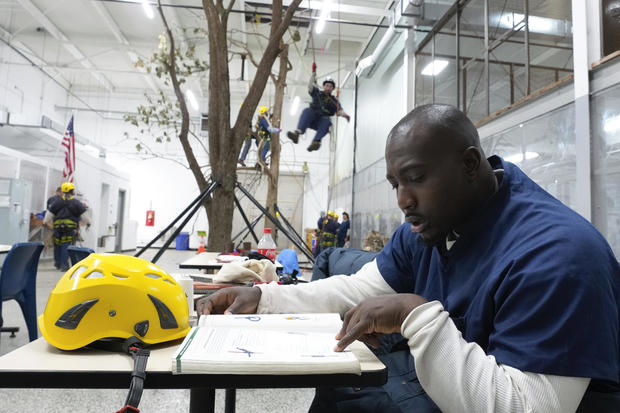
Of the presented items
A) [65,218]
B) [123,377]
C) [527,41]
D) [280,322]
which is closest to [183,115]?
[280,322]

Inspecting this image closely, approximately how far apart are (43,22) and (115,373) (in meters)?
12.5

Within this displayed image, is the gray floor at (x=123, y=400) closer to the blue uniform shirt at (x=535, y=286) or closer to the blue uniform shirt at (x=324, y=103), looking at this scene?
the blue uniform shirt at (x=535, y=286)

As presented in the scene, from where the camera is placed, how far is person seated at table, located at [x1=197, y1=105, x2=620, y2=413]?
63cm

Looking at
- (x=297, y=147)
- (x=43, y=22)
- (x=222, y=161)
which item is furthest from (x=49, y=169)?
(x=297, y=147)

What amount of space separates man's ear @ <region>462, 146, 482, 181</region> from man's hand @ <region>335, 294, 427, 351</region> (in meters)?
0.32

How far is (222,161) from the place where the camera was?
2.79 metres

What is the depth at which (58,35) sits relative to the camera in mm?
10844

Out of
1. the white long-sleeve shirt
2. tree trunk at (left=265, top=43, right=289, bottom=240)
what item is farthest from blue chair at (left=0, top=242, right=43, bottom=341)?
tree trunk at (left=265, top=43, right=289, bottom=240)

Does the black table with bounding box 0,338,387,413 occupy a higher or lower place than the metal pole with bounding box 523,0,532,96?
lower

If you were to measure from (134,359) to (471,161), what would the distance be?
0.79 metres

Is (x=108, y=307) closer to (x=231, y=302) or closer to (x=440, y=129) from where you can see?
(x=231, y=302)

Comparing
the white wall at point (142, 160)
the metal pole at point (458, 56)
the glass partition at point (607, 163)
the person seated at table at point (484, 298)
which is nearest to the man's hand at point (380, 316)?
the person seated at table at point (484, 298)

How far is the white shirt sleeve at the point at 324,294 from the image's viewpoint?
115 centimetres

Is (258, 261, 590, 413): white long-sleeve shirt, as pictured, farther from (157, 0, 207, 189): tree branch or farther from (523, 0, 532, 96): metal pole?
(523, 0, 532, 96): metal pole
